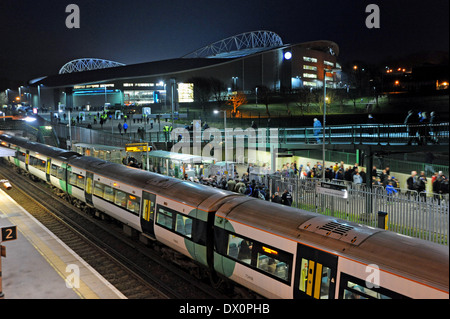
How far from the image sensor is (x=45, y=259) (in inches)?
470

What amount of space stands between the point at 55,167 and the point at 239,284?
16890mm

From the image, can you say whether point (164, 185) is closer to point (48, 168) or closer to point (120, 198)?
point (120, 198)

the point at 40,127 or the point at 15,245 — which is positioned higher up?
the point at 40,127

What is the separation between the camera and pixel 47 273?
35.2 ft

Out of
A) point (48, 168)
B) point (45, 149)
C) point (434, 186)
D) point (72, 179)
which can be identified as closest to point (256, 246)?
point (434, 186)

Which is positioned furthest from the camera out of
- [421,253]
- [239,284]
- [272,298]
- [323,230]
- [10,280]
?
[10,280]

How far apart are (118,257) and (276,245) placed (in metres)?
6.98

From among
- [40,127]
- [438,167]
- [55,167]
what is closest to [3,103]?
[40,127]

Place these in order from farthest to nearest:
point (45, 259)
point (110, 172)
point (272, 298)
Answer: point (110, 172) < point (45, 259) < point (272, 298)

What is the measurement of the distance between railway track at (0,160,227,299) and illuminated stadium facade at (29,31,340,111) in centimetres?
3519

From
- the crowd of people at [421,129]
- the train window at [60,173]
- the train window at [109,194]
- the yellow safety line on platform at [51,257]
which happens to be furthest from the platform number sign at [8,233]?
the train window at [60,173]

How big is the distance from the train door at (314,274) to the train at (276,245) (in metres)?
0.02

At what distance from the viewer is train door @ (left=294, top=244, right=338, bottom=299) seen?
7.19 meters
